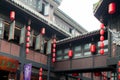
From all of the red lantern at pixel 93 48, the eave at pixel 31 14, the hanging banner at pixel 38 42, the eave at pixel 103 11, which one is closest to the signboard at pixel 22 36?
the eave at pixel 31 14

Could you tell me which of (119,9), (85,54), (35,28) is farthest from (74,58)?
(119,9)

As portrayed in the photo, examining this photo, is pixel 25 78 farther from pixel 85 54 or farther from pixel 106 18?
pixel 106 18

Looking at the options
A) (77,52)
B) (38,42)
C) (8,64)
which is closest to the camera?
(8,64)

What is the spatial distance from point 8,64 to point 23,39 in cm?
303

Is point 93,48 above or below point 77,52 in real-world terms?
above

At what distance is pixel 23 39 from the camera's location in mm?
23125

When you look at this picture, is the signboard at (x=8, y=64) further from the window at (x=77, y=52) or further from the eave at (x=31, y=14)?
the window at (x=77, y=52)

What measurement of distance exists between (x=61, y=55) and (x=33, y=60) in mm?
3498

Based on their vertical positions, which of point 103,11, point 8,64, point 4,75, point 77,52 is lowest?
point 4,75

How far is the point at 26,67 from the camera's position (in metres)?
22.1

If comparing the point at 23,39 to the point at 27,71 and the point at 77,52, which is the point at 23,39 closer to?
the point at 27,71

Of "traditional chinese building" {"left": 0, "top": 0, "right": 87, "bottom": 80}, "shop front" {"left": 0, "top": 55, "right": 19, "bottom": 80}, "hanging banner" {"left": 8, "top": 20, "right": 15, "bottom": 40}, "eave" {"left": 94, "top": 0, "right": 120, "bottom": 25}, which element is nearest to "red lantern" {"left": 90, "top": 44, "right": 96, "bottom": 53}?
"eave" {"left": 94, "top": 0, "right": 120, "bottom": 25}

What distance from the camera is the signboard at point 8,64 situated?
67.6ft

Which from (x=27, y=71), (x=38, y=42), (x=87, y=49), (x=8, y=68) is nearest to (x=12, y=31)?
(x=8, y=68)
